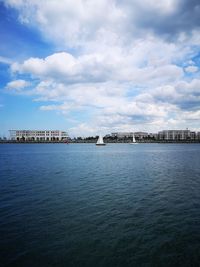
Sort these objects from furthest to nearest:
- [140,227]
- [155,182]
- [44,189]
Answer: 1. [155,182]
2. [44,189]
3. [140,227]

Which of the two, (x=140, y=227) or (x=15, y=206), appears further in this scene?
(x=15, y=206)

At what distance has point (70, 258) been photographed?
1103 centimetres

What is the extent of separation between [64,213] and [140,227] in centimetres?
591

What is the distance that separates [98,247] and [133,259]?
1956mm

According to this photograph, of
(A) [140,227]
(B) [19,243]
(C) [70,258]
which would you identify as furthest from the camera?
(A) [140,227]

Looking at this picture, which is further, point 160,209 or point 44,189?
point 44,189

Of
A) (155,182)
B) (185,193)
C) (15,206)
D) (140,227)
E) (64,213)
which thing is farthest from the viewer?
(155,182)

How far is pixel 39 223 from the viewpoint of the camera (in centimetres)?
1553

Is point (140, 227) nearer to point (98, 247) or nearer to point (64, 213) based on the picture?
point (98, 247)

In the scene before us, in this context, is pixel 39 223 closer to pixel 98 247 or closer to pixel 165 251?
pixel 98 247

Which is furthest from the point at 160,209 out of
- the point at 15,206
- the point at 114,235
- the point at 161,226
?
the point at 15,206

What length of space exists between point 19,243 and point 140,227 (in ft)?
23.2

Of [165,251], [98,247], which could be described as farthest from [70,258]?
[165,251]

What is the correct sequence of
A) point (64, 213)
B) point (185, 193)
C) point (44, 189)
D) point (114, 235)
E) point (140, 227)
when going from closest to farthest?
1. point (114, 235)
2. point (140, 227)
3. point (64, 213)
4. point (185, 193)
5. point (44, 189)
